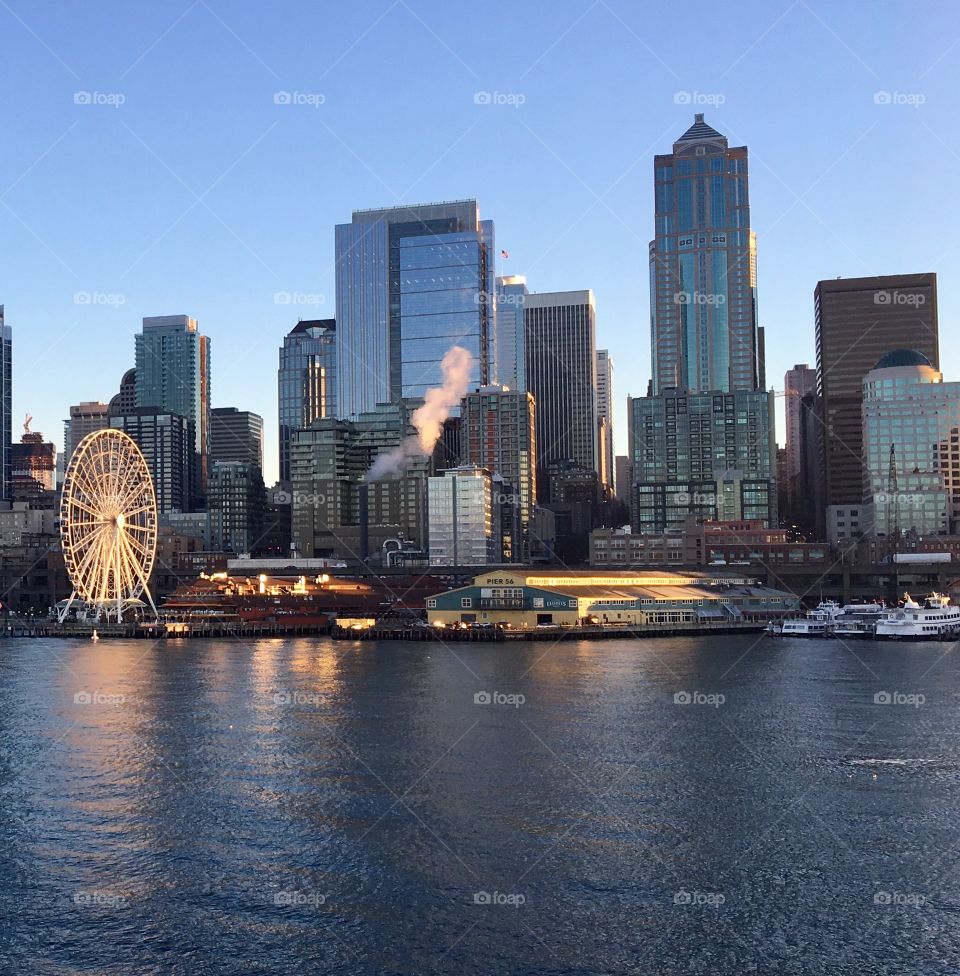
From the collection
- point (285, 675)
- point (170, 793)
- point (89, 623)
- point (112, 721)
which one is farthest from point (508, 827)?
point (89, 623)

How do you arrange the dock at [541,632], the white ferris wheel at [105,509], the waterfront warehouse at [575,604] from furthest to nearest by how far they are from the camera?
the white ferris wheel at [105,509]
the waterfront warehouse at [575,604]
the dock at [541,632]

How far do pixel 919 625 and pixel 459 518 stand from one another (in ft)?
317

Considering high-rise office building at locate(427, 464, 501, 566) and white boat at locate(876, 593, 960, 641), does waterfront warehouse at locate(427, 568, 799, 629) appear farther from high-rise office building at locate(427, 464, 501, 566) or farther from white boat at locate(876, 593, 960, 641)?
high-rise office building at locate(427, 464, 501, 566)

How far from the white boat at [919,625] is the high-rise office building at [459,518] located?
90318 millimetres

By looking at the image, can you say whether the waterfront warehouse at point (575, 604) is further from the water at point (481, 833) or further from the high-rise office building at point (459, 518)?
the high-rise office building at point (459, 518)

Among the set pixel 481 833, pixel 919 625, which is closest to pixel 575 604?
pixel 919 625

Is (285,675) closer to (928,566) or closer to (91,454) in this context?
(91,454)

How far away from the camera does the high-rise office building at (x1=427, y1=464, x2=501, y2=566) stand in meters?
184

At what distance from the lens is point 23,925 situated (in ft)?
83.7

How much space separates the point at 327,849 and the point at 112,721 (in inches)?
945

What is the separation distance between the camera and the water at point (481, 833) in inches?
960

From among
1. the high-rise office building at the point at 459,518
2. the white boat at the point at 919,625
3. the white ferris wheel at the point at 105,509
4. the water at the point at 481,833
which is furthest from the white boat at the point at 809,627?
the high-rise office building at the point at 459,518

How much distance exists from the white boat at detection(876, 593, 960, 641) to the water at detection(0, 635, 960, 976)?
41.6m

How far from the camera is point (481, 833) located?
31.5 metres
